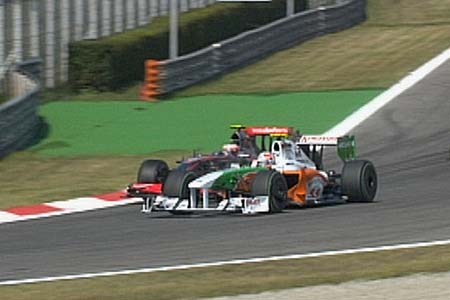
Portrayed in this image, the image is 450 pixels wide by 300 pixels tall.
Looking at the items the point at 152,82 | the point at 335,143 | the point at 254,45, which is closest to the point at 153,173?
the point at 335,143

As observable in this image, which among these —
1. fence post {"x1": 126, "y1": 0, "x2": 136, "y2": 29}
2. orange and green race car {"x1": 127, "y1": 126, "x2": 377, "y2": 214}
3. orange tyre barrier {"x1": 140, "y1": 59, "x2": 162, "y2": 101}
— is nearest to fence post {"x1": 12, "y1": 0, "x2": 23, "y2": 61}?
orange tyre barrier {"x1": 140, "y1": 59, "x2": 162, "y2": 101}

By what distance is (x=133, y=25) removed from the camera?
123 feet

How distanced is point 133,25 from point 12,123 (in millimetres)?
13812

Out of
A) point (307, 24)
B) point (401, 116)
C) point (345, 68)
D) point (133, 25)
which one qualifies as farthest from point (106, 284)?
point (307, 24)

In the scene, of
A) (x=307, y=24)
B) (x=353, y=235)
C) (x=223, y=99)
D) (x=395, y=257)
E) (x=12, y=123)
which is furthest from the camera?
(x=307, y=24)

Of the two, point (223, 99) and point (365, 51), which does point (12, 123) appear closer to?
point (223, 99)

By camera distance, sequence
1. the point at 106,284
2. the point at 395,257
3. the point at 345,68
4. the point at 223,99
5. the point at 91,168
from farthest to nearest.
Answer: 1. the point at 345,68
2. the point at 223,99
3. the point at 91,168
4. the point at 395,257
5. the point at 106,284

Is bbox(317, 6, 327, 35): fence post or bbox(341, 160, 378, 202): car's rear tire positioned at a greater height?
bbox(317, 6, 327, 35): fence post

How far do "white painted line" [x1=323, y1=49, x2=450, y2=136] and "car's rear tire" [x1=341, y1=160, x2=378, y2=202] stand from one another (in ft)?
24.7

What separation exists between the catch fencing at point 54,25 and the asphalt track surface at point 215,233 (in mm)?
11937

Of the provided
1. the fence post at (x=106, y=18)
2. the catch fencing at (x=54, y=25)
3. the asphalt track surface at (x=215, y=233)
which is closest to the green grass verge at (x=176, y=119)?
the catch fencing at (x=54, y=25)

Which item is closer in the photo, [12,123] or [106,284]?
[106,284]

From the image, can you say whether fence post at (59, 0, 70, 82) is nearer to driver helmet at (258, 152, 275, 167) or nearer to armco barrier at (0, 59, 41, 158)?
armco barrier at (0, 59, 41, 158)

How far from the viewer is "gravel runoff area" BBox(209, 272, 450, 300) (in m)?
10.4
